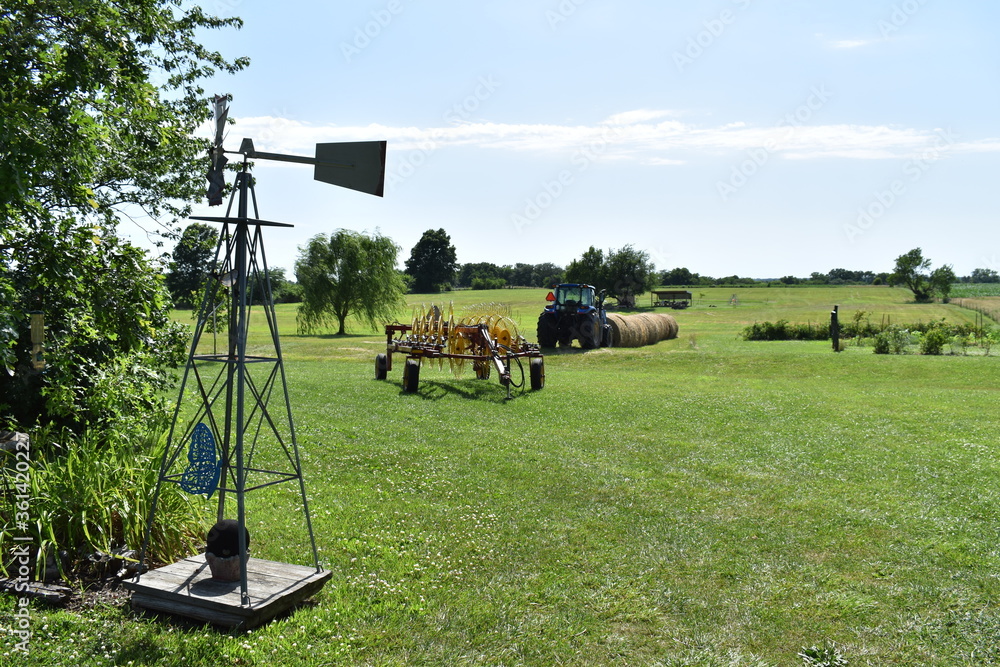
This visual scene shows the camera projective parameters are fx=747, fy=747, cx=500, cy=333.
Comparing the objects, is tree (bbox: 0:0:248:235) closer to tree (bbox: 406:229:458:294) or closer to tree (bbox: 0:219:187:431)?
tree (bbox: 0:219:187:431)

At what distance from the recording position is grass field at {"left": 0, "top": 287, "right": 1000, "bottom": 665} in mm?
5078

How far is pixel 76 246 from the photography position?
22.7 feet

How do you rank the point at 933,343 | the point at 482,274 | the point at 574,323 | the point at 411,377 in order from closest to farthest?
the point at 411,377 < the point at 933,343 < the point at 574,323 < the point at 482,274

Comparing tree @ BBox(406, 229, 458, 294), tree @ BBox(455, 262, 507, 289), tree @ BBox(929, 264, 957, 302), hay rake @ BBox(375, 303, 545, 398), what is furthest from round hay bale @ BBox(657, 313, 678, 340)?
tree @ BBox(455, 262, 507, 289)

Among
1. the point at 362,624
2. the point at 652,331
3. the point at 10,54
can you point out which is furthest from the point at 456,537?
the point at 652,331

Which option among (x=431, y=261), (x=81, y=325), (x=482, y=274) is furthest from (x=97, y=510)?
(x=482, y=274)

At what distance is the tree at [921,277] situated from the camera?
71.4m

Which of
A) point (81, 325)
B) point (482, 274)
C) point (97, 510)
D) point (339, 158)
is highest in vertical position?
point (482, 274)

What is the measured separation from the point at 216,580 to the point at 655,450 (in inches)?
291

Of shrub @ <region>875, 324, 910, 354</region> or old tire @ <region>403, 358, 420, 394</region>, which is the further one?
shrub @ <region>875, 324, 910, 354</region>

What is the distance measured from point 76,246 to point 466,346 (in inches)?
490

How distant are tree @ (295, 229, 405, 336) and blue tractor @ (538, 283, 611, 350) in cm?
2284

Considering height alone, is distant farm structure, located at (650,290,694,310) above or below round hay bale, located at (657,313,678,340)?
above

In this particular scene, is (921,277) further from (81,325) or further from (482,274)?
(81,325)
